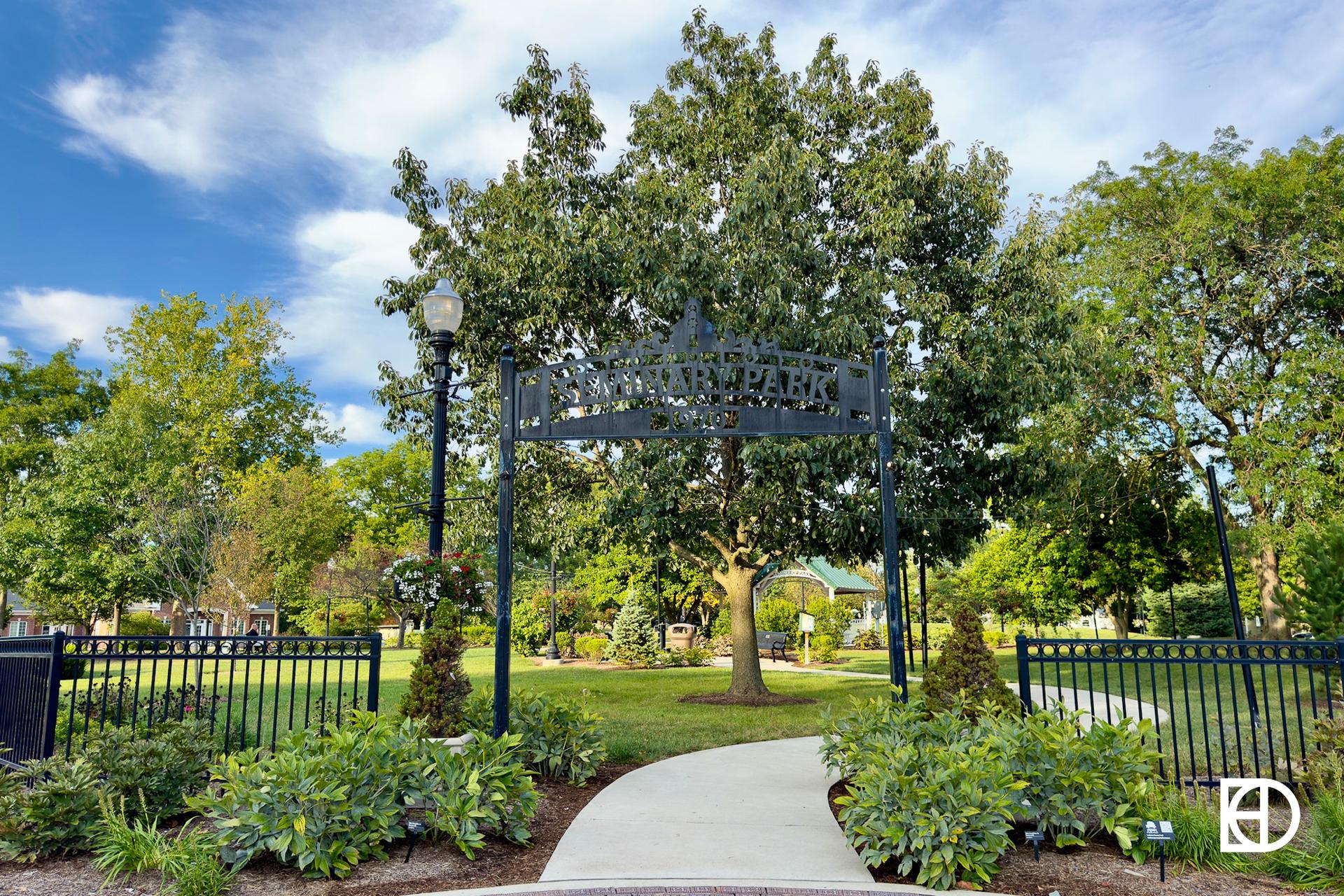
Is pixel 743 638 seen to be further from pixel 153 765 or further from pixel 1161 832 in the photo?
pixel 1161 832

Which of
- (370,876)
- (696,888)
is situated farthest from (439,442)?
(696,888)

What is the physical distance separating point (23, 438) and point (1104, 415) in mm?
39248

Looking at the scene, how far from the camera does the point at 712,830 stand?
5742 millimetres

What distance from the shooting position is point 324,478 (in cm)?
3450

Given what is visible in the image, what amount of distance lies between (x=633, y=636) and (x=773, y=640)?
480cm

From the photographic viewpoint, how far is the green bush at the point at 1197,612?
32500 mm

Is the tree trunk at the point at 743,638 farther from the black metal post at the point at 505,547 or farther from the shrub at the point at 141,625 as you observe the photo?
the shrub at the point at 141,625

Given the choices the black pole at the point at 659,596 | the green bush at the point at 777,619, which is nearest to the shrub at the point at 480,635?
the black pole at the point at 659,596

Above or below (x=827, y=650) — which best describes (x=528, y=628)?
above

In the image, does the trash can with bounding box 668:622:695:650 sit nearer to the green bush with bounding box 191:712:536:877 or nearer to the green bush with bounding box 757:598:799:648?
the green bush with bounding box 757:598:799:648

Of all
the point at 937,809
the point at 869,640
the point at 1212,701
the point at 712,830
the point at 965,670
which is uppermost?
the point at 965,670

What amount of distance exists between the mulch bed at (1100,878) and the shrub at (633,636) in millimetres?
19477

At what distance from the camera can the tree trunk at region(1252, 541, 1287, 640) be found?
19141 mm

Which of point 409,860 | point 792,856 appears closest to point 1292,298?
point 792,856
